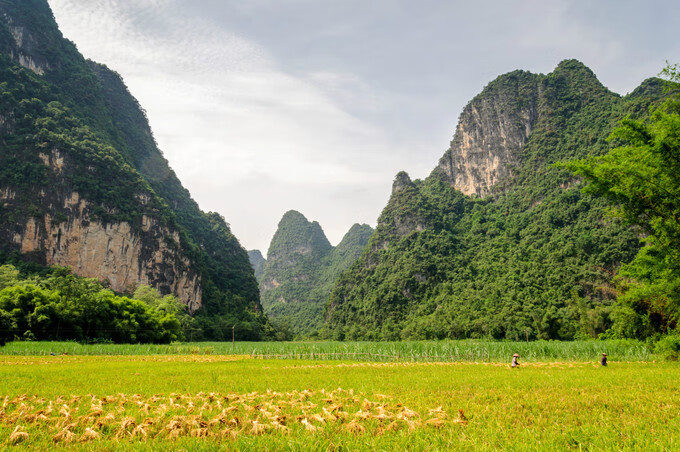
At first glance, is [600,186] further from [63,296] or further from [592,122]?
[592,122]

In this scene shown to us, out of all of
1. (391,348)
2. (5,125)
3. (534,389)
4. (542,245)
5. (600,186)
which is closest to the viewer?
(534,389)

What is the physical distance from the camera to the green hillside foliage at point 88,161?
73.1 m

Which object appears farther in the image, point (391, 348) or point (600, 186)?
point (391, 348)

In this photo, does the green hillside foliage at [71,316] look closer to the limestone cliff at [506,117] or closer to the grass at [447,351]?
the grass at [447,351]

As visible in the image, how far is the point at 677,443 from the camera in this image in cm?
361

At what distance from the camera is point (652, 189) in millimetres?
14523

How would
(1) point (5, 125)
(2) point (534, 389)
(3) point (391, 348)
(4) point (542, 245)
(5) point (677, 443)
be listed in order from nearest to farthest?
1. (5) point (677, 443)
2. (2) point (534, 389)
3. (3) point (391, 348)
4. (1) point (5, 125)
5. (4) point (542, 245)

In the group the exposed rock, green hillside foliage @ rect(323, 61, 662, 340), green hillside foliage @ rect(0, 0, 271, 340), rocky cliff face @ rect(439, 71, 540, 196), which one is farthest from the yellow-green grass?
rocky cliff face @ rect(439, 71, 540, 196)

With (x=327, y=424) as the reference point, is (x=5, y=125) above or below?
above

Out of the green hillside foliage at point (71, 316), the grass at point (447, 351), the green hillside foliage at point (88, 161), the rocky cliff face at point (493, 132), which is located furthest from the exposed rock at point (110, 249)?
the rocky cliff face at point (493, 132)

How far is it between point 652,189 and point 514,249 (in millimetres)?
79717

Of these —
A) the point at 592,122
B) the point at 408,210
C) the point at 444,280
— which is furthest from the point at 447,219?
the point at 592,122

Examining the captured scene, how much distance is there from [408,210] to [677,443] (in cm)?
11827

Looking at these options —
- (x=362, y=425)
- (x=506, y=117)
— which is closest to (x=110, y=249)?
(x=362, y=425)
